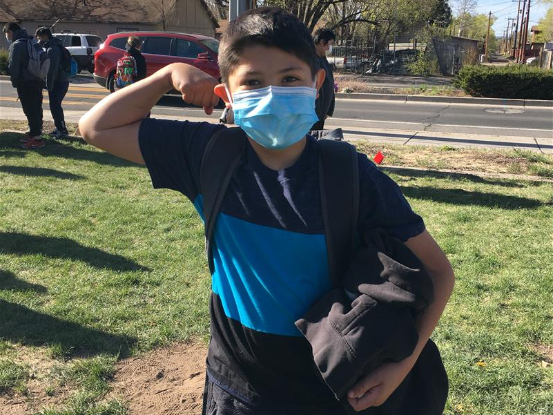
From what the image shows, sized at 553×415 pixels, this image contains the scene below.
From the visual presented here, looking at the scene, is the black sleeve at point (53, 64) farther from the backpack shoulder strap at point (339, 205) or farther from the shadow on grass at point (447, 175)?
the backpack shoulder strap at point (339, 205)

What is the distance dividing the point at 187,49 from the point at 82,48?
47.0ft

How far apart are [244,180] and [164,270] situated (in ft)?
10.1

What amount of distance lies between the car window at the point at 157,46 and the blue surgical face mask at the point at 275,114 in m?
16.5

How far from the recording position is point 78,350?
10.7 ft

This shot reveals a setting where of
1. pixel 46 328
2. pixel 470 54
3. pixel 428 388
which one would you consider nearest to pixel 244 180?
pixel 428 388

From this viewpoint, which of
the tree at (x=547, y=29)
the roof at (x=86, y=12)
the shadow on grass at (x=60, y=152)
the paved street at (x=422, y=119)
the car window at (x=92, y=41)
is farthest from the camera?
the tree at (x=547, y=29)

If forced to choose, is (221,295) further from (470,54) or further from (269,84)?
(470,54)

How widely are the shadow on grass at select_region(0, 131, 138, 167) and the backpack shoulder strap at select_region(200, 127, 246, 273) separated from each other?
6737 mm

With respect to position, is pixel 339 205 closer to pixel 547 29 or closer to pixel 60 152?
pixel 60 152

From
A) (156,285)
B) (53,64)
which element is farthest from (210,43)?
(156,285)

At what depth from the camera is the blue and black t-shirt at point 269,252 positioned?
4.50 feet

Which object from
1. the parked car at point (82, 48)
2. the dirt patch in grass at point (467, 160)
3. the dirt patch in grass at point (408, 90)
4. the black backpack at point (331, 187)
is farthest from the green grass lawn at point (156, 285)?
the parked car at point (82, 48)

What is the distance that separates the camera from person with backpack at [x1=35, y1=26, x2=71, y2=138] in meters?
9.26

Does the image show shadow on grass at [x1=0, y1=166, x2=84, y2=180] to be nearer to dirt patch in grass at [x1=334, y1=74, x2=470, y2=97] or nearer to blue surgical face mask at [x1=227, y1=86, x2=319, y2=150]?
blue surgical face mask at [x1=227, y1=86, x2=319, y2=150]
